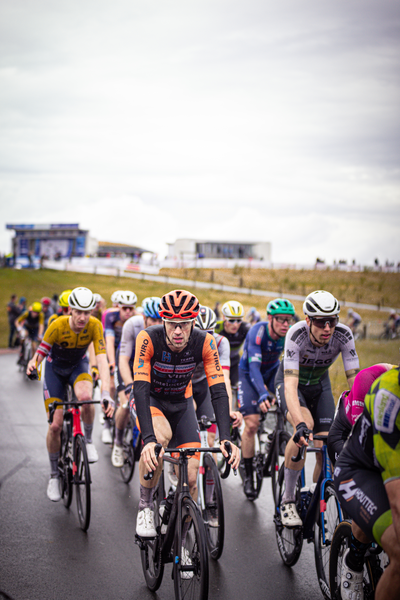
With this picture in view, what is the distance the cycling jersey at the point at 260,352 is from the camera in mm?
6395

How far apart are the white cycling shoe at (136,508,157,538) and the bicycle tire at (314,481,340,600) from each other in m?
1.23

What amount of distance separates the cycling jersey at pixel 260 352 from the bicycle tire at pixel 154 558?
87.2 inches

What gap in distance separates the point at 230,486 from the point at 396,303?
28395mm

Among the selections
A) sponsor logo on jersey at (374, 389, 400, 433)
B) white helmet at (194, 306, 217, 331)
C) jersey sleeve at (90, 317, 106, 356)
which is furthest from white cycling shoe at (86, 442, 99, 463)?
sponsor logo on jersey at (374, 389, 400, 433)

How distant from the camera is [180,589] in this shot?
3.71 m

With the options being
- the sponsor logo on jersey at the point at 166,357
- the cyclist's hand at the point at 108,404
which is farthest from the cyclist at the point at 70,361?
the sponsor logo on jersey at the point at 166,357

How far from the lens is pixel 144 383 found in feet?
14.0

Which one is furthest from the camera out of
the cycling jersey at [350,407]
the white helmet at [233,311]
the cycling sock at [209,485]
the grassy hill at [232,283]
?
the grassy hill at [232,283]

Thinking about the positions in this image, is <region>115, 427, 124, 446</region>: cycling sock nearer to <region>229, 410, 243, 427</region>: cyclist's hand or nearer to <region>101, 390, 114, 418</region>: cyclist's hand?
<region>101, 390, 114, 418</region>: cyclist's hand

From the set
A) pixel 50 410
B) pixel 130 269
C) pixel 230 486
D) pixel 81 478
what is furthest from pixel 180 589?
pixel 130 269

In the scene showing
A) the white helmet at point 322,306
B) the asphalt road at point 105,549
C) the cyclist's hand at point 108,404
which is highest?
the white helmet at point 322,306

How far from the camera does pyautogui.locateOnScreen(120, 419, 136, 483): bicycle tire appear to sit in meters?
6.80

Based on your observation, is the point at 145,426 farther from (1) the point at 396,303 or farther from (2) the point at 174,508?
(1) the point at 396,303

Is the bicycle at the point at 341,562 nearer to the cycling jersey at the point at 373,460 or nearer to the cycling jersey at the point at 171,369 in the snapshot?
the cycling jersey at the point at 373,460
